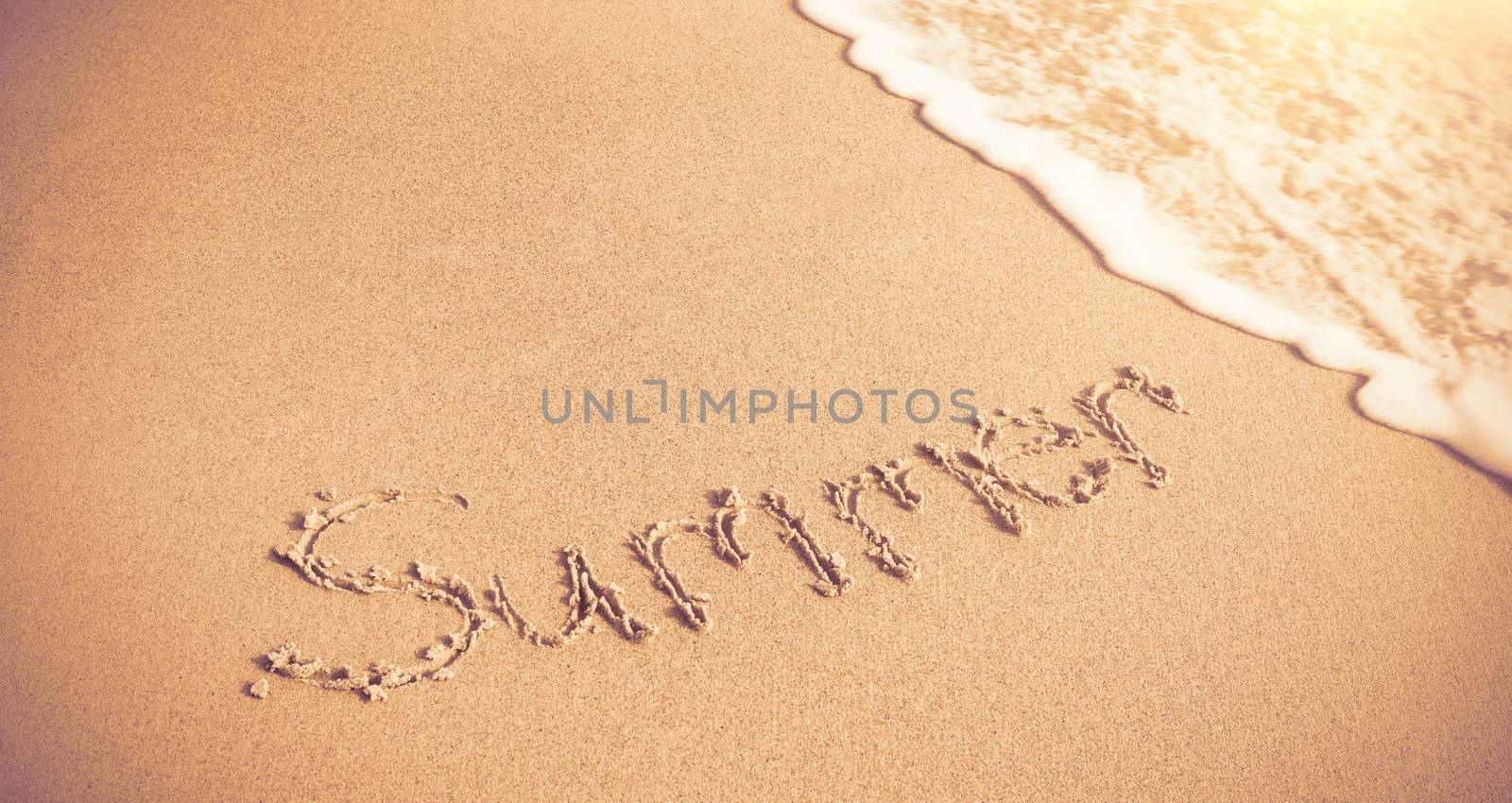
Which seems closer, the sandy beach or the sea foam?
the sandy beach

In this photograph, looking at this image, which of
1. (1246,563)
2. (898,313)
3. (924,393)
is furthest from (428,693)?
(1246,563)

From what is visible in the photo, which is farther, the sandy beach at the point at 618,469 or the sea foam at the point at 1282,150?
the sea foam at the point at 1282,150

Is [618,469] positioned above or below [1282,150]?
below

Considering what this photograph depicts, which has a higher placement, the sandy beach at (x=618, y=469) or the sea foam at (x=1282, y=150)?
the sea foam at (x=1282, y=150)

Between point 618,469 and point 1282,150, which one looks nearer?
point 618,469

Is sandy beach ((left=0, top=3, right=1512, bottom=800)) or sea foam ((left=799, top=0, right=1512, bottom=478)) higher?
sea foam ((left=799, top=0, right=1512, bottom=478))
